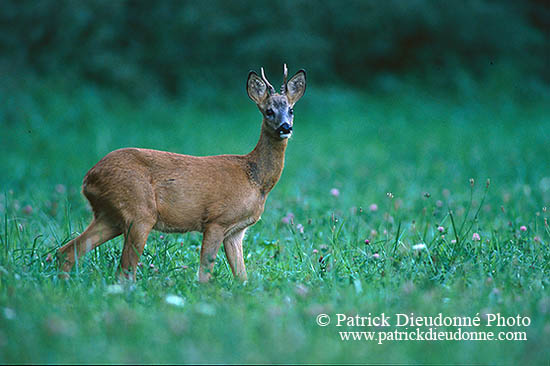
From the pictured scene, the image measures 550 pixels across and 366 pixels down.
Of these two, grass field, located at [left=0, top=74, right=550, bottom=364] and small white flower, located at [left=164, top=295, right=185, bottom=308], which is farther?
small white flower, located at [left=164, top=295, right=185, bottom=308]

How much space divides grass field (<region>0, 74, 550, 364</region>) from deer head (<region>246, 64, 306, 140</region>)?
838 mm

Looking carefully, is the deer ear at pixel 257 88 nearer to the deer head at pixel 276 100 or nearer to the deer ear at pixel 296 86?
the deer head at pixel 276 100

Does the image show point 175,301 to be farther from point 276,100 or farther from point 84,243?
point 276,100

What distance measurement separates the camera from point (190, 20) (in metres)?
16.0

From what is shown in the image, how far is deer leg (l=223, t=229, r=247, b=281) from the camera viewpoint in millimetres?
4809

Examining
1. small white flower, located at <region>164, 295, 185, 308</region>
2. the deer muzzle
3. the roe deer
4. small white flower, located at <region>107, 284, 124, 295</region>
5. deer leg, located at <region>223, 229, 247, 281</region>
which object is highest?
the deer muzzle

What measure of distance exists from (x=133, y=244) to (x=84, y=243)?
35 centimetres

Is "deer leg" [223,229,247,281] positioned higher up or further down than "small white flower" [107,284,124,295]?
further down

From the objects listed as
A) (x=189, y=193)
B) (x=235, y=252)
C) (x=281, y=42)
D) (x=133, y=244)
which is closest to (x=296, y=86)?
(x=189, y=193)

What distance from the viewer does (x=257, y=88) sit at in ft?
16.5

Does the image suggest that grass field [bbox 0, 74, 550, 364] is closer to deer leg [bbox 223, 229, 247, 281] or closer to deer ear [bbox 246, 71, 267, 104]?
deer leg [bbox 223, 229, 247, 281]

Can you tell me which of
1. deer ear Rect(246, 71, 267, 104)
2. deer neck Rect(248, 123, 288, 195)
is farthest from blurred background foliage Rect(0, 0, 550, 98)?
deer neck Rect(248, 123, 288, 195)

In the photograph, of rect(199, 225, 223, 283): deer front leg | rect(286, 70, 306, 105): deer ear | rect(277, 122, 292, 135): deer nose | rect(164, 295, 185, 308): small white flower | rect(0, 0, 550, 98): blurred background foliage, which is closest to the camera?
rect(164, 295, 185, 308): small white flower

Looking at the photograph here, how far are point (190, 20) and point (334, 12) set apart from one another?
369 cm
